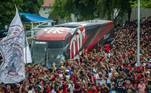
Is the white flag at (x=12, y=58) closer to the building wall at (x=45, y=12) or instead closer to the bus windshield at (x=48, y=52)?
the bus windshield at (x=48, y=52)

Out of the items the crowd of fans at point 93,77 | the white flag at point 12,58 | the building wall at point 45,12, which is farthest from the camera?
the building wall at point 45,12

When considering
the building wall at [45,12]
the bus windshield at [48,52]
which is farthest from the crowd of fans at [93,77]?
the building wall at [45,12]

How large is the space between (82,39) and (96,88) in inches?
656

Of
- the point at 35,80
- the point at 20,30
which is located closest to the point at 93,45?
the point at 35,80

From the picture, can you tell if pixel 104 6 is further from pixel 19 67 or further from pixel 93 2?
→ pixel 19 67

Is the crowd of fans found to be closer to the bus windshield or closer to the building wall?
the bus windshield

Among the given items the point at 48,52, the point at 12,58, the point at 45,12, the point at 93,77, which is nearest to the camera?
the point at 12,58

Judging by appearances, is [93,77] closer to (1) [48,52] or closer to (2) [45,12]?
(1) [48,52]

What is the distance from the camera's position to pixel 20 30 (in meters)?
22.0

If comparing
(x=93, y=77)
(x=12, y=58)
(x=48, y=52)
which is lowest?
(x=48, y=52)

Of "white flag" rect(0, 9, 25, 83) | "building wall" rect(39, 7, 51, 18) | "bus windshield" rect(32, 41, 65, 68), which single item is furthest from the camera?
"building wall" rect(39, 7, 51, 18)

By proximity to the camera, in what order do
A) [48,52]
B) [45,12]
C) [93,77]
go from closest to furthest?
[93,77] < [48,52] < [45,12]

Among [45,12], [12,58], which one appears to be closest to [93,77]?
[12,58]

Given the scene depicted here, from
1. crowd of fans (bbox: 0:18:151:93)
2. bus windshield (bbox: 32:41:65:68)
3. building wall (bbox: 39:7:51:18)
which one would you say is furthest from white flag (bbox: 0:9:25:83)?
building wall (bbox: 39:7:51:18)
